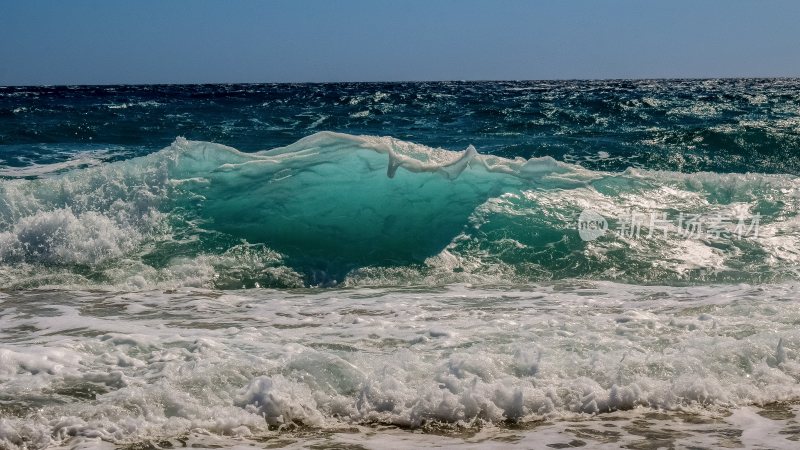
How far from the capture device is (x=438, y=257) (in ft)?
24.1

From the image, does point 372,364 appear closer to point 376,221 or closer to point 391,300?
point 391,300

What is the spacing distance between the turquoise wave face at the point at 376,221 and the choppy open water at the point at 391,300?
0.03 m

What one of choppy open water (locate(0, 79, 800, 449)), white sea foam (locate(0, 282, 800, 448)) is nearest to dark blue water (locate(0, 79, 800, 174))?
choppy open water (locate(0, 79, 800, 449))

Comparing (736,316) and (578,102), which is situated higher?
(578,102)

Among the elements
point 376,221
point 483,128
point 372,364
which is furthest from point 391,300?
point 483,128

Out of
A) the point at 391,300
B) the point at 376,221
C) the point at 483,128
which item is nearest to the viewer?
the point at 391,300

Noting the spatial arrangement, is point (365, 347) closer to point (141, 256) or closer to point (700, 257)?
point (141, 256)

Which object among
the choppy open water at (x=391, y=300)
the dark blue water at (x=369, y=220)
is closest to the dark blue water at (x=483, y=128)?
the choppy open water at (x=391, y=300)

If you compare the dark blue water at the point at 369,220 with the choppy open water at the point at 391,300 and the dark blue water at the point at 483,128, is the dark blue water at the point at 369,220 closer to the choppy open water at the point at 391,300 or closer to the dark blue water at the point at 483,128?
the choppy open water at the point at 391,300

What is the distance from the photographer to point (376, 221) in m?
8.36

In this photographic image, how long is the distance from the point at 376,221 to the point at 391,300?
2.63 m

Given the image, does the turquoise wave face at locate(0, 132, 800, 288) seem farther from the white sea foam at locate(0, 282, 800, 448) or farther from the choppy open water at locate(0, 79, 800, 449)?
the white sea foam at locate(0, 282, 800, 448)

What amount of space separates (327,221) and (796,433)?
18.2 ft

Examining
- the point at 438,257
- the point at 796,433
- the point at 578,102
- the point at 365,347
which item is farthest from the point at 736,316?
the point at 578,102
